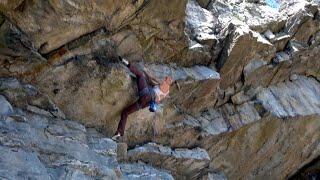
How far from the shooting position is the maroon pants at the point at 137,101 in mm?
12672

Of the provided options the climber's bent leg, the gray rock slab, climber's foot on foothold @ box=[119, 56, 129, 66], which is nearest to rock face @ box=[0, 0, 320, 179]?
the gray rock slab

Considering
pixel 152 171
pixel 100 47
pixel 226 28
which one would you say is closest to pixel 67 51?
pixel 100 47

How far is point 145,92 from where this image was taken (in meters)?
12.6

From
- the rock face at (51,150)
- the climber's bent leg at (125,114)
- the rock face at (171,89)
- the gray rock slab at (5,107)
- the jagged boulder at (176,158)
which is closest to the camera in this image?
the rock face at (51,150)

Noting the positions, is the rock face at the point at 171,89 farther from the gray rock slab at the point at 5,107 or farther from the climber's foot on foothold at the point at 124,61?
the climber's foot on foothold at the point at 124,61

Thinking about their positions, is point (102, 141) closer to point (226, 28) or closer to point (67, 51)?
point (67, 51)

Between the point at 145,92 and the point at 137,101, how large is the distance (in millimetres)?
509

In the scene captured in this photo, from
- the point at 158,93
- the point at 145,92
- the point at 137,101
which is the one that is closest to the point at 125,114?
the point at 137,101

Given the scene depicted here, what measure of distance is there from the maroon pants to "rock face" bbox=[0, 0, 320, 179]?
0.93 feet

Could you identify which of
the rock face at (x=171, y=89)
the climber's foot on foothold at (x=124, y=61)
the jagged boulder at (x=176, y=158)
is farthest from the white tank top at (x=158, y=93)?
the jagged boulder at (x=176, y=158)

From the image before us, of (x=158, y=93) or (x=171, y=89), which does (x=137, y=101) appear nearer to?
(x=158, y=93)

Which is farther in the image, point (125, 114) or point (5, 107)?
point (125, 114)

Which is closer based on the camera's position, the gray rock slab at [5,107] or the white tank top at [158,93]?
the gray rock slab at [5,107]

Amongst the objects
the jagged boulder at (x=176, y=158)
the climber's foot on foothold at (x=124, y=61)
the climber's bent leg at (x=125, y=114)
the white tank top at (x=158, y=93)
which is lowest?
the jagged boulder at (x=176, y=158)
